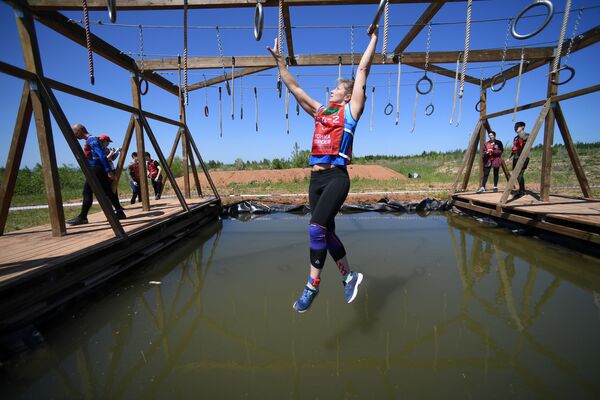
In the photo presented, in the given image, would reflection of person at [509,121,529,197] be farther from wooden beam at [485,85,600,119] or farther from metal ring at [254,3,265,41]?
metal ring at [254,3,265,41]

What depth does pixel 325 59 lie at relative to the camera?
6.02 metres

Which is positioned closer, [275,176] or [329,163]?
[329,163]

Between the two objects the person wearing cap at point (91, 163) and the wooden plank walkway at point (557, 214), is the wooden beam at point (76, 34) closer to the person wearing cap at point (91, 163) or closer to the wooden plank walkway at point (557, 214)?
the person wearing cap at point (91, 163)

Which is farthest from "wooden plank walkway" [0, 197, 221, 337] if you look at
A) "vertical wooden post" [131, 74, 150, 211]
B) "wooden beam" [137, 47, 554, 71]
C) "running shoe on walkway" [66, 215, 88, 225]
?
"wooden beam" [137, 47, 554, 71]

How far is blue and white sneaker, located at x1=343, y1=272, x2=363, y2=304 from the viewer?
236cm

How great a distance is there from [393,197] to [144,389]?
8.22 m

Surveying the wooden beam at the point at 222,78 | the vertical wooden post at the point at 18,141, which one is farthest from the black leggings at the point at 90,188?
the wooden beam at the point at 222,78

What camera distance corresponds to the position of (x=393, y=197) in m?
8.76

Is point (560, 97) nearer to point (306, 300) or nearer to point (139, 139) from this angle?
point (306, 300)

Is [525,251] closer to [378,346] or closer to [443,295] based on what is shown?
[443,295]

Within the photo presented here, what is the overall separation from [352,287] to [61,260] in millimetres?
2619

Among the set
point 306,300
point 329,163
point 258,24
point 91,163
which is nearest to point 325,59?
point 258,24

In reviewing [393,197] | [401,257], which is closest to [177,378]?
[401,257]

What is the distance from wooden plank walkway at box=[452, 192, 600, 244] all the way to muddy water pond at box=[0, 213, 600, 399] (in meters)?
0.37
